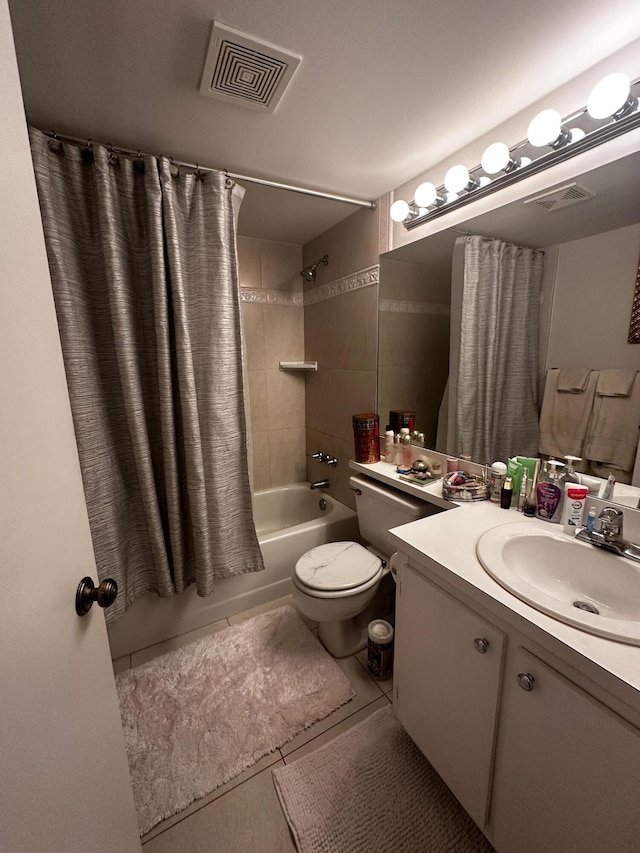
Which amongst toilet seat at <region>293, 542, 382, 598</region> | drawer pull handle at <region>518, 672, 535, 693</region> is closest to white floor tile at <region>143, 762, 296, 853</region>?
toilet seat at <region>293, 542, 382, 598</region>

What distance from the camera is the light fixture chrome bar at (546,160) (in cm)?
90

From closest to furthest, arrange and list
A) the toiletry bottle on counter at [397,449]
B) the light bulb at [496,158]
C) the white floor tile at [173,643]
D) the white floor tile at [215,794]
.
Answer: the white floor tile at [215,794] → the light bulb at [496,158] → the white floor tile at [173,643] → the toiletry bottle on counter at [397,449]

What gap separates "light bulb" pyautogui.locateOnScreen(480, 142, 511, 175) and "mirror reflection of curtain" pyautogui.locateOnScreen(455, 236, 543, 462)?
0.24 meters

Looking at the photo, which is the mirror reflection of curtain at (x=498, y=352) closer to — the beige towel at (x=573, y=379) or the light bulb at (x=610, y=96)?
the beige towel at (x=573, y=379)

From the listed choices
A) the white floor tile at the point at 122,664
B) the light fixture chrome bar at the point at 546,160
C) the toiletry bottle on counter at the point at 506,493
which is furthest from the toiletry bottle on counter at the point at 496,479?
the white floor tile at the point at 122,664

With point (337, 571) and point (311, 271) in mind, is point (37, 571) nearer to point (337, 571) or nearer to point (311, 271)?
point (337, 571)

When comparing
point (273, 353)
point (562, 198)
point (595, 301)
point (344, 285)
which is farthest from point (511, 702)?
point (273, 353)

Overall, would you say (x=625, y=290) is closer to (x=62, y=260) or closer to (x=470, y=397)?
(x=470, y=397)

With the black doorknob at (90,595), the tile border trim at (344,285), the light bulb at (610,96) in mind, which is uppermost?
the light bulb at (610,96)

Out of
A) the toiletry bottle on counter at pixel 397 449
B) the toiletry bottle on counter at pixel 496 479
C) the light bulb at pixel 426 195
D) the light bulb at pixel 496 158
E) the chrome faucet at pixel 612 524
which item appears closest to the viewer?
the chrome faucet at pixel 612 524

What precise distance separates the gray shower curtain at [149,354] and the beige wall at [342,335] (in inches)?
28.3

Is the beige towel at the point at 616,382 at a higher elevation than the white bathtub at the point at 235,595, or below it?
higher

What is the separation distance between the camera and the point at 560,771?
2.13 ft

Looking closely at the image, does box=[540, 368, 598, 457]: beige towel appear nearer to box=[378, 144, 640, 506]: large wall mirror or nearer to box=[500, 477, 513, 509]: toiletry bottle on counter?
box=[378, 144, 640, 506]: large wall mirror
